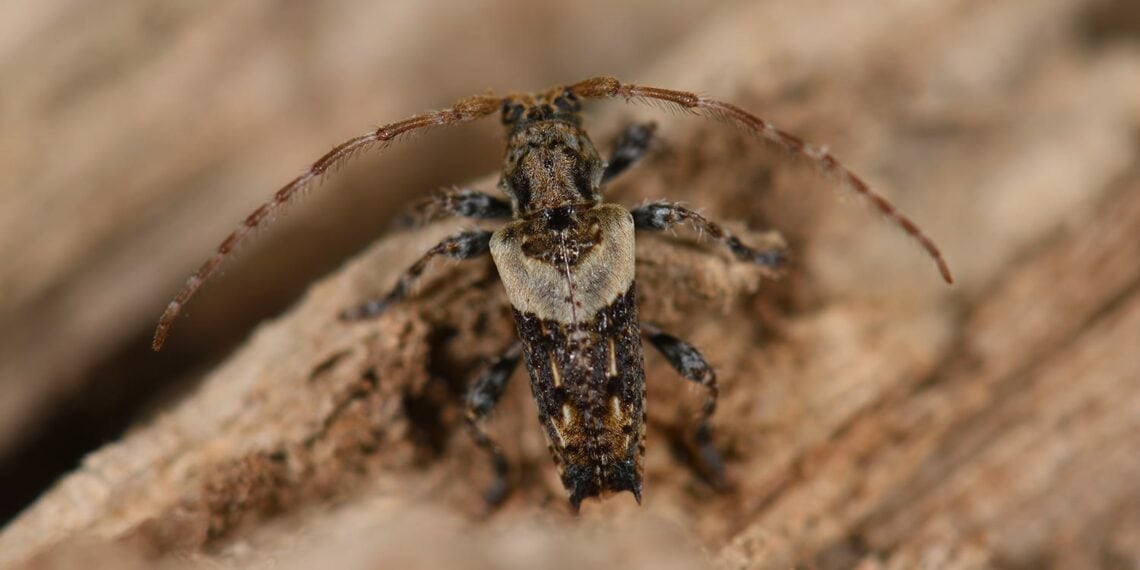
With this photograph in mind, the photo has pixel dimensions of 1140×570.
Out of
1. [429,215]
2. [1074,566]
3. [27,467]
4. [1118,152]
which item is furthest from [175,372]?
[1118,152]

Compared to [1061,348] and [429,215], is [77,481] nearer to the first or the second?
[429,215]

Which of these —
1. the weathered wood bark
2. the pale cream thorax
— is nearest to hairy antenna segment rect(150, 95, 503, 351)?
the weathered wood bark

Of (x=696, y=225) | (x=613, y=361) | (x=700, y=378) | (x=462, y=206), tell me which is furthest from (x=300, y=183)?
(x=700, y=378)

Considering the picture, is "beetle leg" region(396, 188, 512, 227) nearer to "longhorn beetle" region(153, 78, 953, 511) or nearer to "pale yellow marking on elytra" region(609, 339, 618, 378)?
"longhorn beetle" region(153, 78, 953, 511)

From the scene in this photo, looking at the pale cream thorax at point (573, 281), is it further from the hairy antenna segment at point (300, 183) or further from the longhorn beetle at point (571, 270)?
the hairy antenna segment at point (300, 183)

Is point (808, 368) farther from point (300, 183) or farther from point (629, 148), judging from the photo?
point (300, 183)

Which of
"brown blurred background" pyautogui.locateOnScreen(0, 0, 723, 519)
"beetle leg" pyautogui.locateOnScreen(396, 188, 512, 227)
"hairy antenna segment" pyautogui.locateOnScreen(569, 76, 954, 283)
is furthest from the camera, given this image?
"brown blurred background" pyautogui.locateOnScreen(0, 0, 723, 519)
